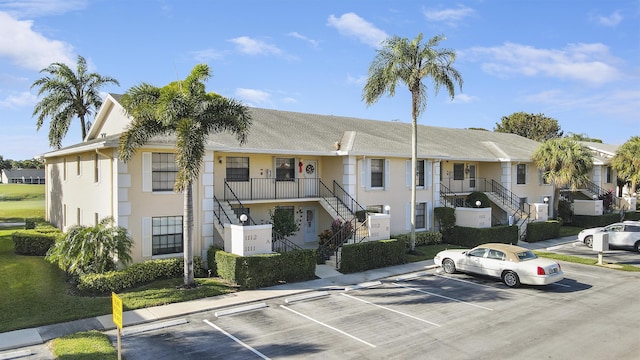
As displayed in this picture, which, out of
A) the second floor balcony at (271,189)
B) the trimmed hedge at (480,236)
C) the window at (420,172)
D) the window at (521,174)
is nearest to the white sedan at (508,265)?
the trimmed hedge at (480,236)

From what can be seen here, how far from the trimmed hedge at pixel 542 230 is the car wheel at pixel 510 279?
12.5m

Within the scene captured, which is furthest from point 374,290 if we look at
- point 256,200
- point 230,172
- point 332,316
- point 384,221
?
point 230,172

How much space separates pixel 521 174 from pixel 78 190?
96.1 ft

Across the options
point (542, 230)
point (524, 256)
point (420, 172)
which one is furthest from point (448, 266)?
point (542, 230)

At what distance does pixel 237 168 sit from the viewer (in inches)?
827

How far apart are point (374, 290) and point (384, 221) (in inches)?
209

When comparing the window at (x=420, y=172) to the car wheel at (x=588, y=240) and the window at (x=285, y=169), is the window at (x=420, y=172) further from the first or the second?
the car wheel at (x=588, y=240)

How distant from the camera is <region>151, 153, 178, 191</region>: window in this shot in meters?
17.1

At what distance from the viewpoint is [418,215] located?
84.6 ft

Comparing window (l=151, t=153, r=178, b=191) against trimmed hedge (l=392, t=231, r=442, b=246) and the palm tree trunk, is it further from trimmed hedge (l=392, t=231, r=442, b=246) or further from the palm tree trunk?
trimmed hedge (l=392, t=231, r=442, b=246)

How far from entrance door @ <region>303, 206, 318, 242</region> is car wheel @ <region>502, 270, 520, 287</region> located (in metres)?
10.4

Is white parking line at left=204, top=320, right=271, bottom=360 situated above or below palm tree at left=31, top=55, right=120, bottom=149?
below

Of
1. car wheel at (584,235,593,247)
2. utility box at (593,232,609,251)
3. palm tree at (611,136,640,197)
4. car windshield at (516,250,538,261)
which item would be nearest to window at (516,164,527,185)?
car wheel at (584,235,593,247)

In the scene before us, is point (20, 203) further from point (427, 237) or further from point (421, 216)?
point (427, 237)
